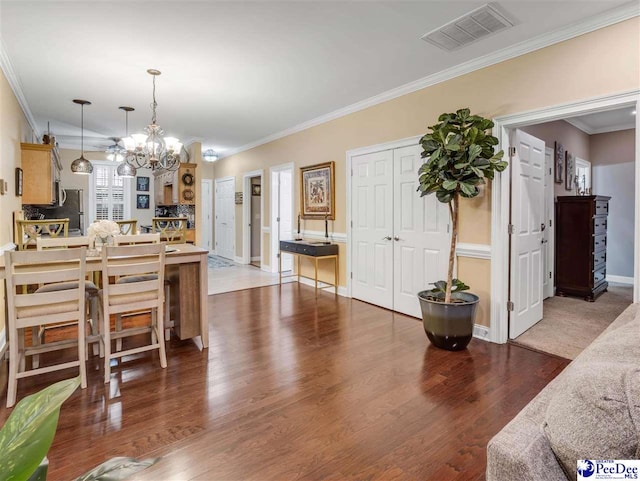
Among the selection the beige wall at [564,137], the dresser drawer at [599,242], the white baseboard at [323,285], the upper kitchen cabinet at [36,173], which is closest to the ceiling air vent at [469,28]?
the beige wall at [564,137]

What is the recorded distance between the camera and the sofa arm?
2.56ft

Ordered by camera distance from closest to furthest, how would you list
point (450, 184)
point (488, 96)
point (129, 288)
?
point (129, 288) → point (450, 184) → point (488, 96)

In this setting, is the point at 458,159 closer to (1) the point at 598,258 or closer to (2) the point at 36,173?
(1) the point at 598,258

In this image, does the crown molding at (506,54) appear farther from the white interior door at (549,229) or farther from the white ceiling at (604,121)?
the white ceiling at (604,121)

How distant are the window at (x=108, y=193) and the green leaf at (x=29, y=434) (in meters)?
8.84

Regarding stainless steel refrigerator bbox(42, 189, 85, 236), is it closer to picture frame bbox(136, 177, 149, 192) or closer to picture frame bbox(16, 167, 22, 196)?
picture frame bbox(136, 177, 149, 192)

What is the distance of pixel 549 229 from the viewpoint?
4957 millimetres

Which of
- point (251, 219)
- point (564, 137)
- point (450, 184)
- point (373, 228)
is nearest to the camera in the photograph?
point (450, 184)

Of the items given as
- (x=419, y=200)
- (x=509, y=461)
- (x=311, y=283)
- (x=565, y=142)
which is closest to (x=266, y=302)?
(x=311, y=283)

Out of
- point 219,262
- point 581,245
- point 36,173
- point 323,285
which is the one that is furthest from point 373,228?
point 219,262

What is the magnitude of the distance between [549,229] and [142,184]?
8.49 meters

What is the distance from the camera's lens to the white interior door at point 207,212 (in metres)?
9.48

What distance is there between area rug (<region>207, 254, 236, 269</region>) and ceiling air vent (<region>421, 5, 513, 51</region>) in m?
5.98

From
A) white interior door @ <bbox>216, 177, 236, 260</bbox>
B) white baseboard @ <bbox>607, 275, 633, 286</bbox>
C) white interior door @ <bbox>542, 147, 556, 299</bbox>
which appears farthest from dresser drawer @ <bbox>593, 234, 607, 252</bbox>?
white interior door @ <bbox>216, 177, 236, 260</bbox>
